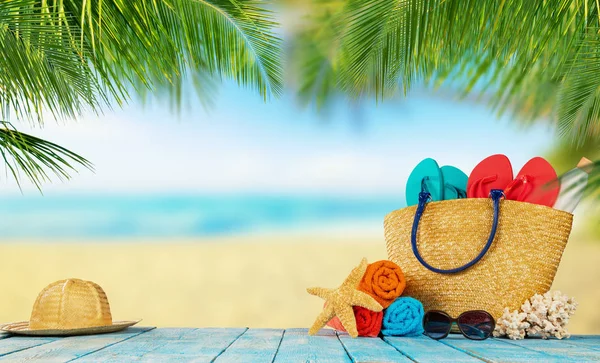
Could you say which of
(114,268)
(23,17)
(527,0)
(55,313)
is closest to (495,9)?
(527,0)

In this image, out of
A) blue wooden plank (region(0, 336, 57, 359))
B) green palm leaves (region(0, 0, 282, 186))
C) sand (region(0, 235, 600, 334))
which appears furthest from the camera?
sand (region(0, 235, 600, 334))

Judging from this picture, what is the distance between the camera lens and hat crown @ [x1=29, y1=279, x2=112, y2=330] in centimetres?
178

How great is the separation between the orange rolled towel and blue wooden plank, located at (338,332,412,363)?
143 millimetres

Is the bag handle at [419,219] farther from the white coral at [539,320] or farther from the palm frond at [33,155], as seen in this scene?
the palm frond at [33,155]

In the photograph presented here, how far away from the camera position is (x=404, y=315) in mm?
1736

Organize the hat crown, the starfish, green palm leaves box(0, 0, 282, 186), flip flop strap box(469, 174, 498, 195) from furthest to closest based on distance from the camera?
1. green palm leaves box(0, 0, 282, 186)
2. flip flop strap box(469, 174, 498, 195)
3. the hat crown
4. the starfish

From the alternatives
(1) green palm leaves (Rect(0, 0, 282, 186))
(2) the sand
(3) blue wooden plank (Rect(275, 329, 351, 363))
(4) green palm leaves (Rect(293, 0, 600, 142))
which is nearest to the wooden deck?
(3) blue wooden plank (Rect(275, 329, 351, 363))

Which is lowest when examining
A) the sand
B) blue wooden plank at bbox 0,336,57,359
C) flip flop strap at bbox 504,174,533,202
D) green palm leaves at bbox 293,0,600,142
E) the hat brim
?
the sand

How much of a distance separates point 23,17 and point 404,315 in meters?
1.58

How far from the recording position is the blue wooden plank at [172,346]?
123 centimetres

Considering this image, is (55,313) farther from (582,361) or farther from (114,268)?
(114,268)

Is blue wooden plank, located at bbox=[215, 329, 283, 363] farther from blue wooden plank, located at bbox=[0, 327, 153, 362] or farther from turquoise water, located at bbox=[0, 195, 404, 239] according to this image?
turquoise water, located at bbox=[0, 195, 404, 239]

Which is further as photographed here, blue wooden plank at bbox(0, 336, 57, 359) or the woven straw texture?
the woven straw texture

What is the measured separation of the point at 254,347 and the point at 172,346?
20 centimetres
